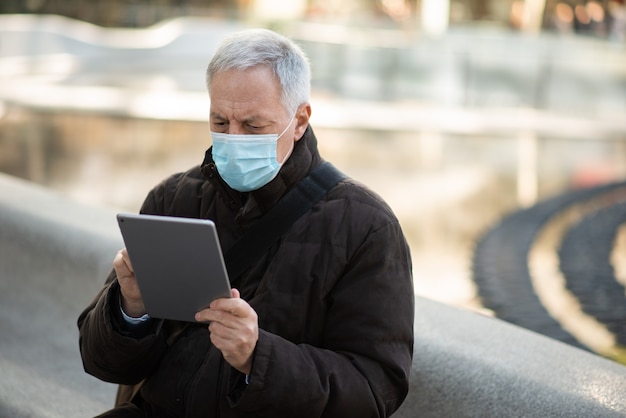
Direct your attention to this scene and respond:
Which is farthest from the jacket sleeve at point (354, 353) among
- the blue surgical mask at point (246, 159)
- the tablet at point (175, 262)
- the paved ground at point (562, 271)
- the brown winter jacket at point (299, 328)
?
the paved ground at point (562, 271)

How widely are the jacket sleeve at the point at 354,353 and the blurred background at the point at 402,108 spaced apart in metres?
1.79

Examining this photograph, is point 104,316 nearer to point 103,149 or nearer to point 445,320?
point 445,320

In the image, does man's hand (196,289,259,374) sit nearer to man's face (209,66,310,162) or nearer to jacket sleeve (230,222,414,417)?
jacket sleeve (230,222,414,417)

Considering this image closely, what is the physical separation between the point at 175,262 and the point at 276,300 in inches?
14.2

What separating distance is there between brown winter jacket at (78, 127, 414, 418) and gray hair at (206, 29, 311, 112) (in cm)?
17

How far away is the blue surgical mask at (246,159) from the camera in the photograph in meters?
2.37

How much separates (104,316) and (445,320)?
1137mm

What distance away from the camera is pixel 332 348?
231cm

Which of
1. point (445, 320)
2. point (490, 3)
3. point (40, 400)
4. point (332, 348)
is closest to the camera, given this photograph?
point (332, 348)

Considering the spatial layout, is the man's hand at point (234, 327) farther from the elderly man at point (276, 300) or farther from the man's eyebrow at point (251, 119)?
the man's eyebrow at point (251, 119)

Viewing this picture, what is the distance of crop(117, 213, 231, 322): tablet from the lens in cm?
201

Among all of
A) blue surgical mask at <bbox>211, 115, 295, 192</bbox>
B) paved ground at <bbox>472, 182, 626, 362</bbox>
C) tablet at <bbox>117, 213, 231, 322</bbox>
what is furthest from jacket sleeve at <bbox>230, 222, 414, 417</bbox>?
paved ground at <bbox>472, 182, 626, 362</bbox>

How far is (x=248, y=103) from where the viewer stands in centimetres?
234

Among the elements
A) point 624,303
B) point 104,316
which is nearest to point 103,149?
point 624,303
